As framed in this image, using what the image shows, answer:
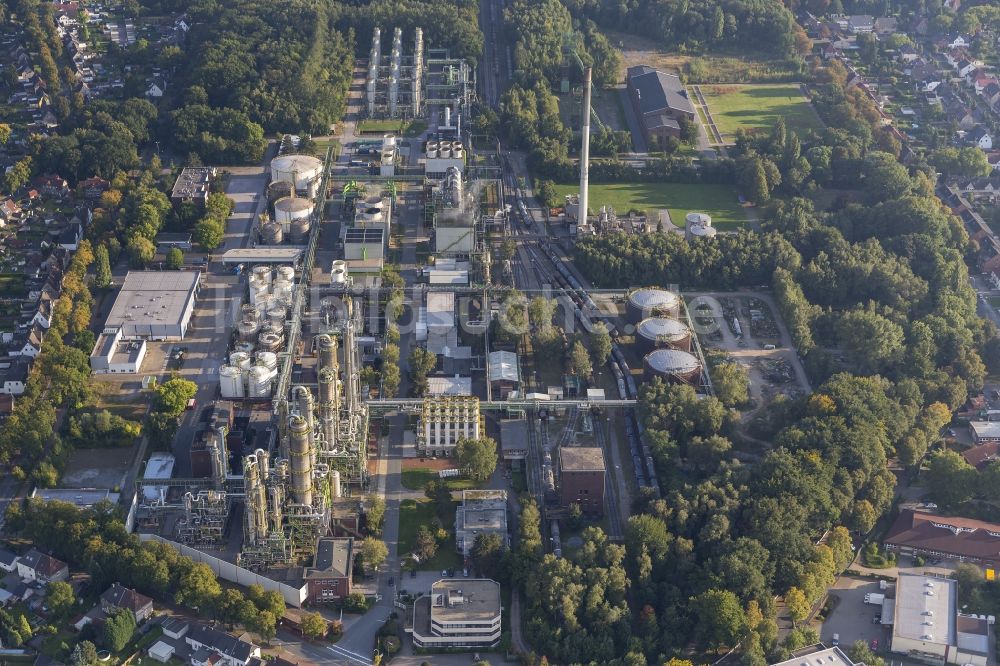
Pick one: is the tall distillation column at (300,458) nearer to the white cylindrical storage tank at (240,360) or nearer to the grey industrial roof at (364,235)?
the white cylindrical storage tank at (240,360)

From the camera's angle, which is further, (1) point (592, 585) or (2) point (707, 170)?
(2) point (707, 170)

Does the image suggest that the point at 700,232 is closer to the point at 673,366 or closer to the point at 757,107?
the point at 673,366

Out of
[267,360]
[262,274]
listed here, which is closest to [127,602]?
[267,360]

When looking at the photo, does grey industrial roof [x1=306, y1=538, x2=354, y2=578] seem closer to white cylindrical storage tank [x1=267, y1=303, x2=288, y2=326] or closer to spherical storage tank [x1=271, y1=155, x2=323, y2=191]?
white cylindrical storage tank [x1=267, y1=303, x2=288, y2=326]

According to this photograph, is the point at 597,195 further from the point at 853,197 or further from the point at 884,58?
the point at 884,58

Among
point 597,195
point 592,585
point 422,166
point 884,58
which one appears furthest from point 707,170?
point 592,585

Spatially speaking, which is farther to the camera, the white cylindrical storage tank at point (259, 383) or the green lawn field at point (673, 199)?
the green lawn field at point (673, 199)

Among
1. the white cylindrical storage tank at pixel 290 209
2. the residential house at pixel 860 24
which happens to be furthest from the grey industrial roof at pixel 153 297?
the residential house at pixel 860 24
